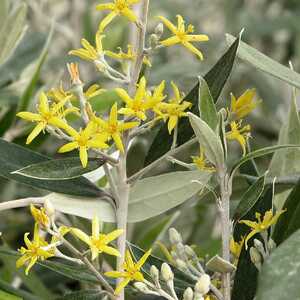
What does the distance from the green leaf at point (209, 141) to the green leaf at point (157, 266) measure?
0.10 meters

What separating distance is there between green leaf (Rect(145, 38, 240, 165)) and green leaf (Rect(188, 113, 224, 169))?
0.06m

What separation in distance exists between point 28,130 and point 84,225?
155 millimetres

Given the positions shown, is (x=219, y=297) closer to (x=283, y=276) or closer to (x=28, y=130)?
(x=283, y=276)

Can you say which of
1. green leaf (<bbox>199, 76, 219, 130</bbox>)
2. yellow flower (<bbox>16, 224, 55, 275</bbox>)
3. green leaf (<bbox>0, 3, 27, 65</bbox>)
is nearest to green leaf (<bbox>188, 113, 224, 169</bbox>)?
green leaf (<bbox>199, 76, 219, 130</bbox>)

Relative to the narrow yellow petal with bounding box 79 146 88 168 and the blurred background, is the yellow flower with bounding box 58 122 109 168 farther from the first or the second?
the blurred background

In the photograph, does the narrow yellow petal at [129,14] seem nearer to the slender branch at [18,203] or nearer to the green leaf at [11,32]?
the slender branch at [18,203]

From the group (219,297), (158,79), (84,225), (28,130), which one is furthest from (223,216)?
(158,79)

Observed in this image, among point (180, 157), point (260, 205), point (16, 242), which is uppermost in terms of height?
point (260, 205)

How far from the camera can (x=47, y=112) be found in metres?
0.55

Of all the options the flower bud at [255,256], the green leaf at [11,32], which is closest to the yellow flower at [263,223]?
the flower bud at [255,256]

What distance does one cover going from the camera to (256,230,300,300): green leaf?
40 cm

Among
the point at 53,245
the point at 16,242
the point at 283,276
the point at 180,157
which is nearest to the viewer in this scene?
the point at 283,276

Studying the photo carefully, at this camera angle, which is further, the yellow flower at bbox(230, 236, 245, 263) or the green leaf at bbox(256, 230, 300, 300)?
the yellow flower at bbox(230, 236, 245, 263)

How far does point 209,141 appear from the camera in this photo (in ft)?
1.69
